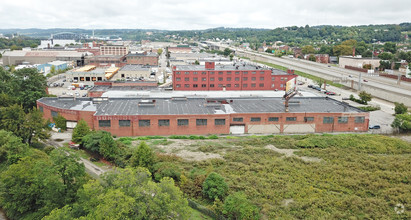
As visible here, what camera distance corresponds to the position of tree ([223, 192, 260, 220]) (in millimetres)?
23812

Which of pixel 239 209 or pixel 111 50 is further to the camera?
pixel 111 50

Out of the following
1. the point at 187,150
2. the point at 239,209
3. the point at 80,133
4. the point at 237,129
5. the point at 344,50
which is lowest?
the point at 187,150

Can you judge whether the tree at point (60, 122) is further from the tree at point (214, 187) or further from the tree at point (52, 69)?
the tree at point (52, 69)

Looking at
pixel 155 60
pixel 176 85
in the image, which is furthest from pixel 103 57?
pixel 176 85

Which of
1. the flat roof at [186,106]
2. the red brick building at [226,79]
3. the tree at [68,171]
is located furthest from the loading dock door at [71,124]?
the red brick building at [226,79]

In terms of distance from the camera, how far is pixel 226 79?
75.8m

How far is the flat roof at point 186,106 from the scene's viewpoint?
48.8 metres

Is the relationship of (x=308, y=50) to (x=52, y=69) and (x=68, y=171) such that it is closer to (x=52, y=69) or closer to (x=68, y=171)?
(x=52, y=69)

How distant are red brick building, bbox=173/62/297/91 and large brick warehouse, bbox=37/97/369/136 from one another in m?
21.0

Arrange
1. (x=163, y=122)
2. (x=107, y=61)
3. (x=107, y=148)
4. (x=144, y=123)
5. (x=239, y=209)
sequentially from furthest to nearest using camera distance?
(x=107, y=61) < (x=163, y=122) < (x=144, y=123) < (x=107, y=148) < (x=239, y=209)

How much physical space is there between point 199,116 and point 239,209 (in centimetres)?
2488

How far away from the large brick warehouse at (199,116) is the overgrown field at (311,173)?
134 inches

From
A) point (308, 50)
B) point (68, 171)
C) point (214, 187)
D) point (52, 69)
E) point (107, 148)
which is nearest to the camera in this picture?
point (68, 171)

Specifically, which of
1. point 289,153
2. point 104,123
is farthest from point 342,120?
point 104,123
